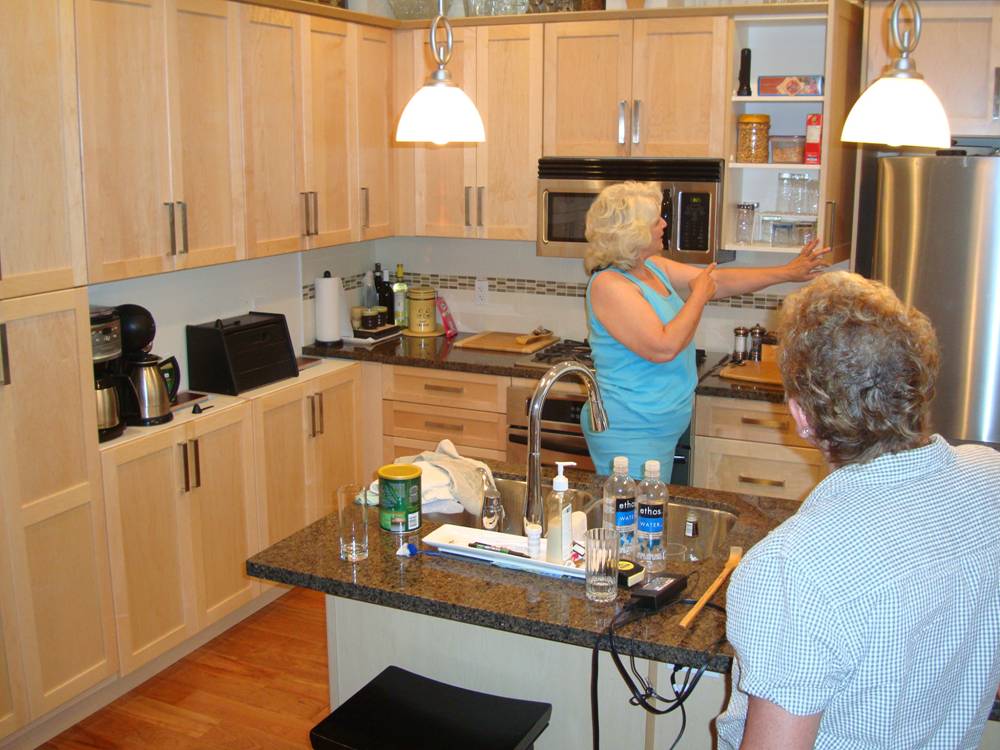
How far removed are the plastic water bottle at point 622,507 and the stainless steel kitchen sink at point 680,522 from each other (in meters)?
0.20

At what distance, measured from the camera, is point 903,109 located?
2082mm

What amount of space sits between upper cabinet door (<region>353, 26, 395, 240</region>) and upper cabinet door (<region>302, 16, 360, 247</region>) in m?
0.06

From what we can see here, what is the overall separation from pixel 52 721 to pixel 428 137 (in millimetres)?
2103

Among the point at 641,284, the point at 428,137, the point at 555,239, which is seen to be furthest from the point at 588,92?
the point at 428,137

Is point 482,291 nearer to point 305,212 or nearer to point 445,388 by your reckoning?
point 445,388

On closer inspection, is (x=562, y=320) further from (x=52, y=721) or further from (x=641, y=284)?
(x=52, y=721)

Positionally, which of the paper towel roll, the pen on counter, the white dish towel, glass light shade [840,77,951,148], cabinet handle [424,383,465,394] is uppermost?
glass light shade [840,77,951,148]

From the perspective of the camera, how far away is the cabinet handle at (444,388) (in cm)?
427

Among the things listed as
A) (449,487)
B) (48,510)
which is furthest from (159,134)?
(449,487)


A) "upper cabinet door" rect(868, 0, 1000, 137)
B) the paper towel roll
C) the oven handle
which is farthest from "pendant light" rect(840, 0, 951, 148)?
the paper towel roll

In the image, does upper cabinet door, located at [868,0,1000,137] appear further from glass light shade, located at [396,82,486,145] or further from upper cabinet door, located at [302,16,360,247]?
upper cabinet door, located at [302,16,360,247]

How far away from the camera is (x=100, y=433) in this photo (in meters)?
3.18

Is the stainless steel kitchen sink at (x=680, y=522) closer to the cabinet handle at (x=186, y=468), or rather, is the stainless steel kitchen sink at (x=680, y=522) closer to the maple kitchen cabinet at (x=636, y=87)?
the cabinet handle at (x=186, y=468)

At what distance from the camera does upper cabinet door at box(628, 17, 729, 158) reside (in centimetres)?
389
